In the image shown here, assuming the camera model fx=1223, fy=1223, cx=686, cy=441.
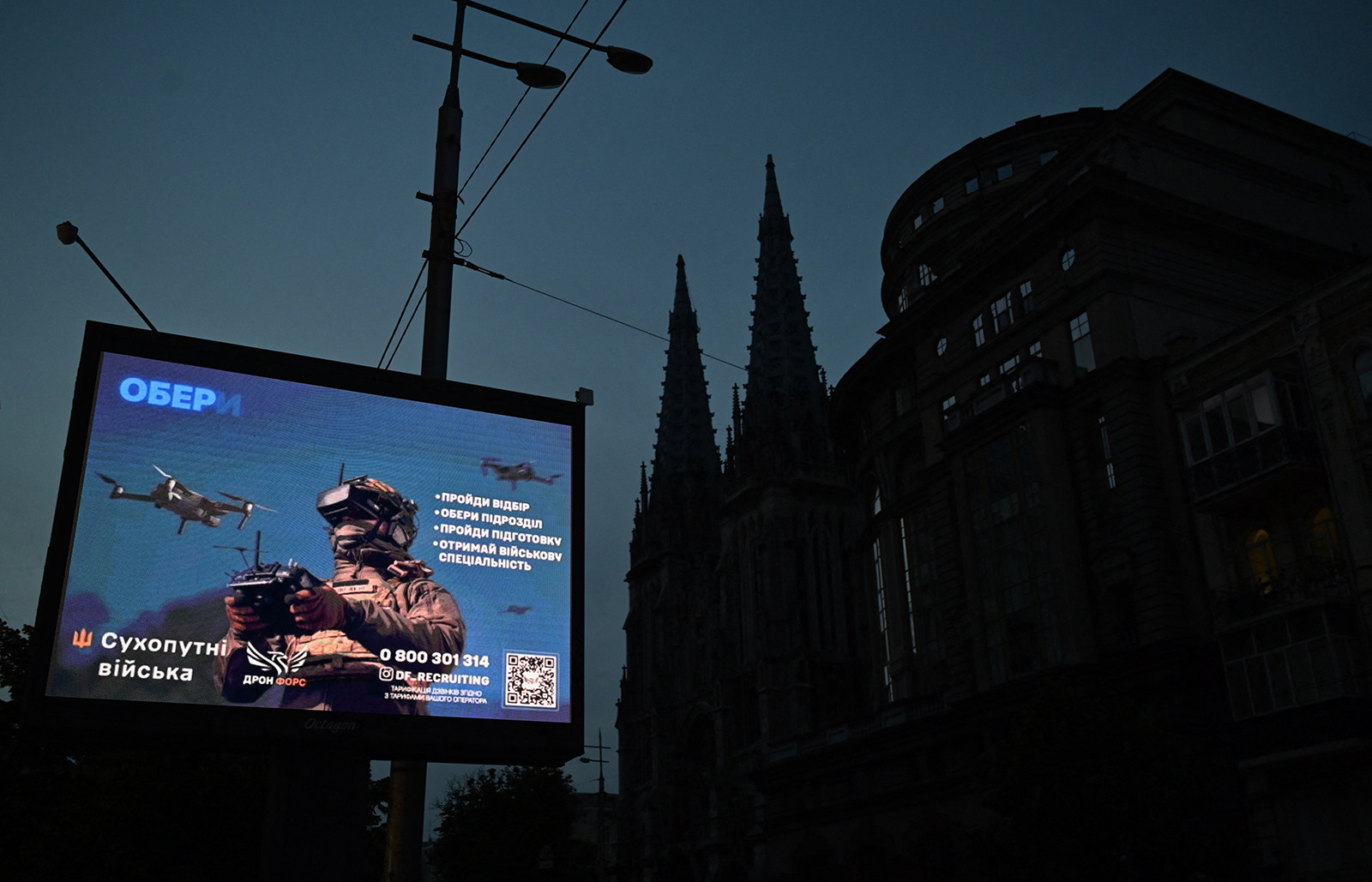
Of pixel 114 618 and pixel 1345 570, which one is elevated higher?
pixel 1345 570

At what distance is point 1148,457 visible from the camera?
37094 mm

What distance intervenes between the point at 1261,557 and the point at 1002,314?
13.9 m

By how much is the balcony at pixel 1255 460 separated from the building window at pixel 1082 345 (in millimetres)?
5762

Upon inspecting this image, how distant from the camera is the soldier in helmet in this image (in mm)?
15156

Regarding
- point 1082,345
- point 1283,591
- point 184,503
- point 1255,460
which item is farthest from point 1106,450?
point 184,503

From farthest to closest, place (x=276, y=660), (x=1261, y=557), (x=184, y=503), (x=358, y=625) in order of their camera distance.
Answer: (x=1261, y=557), (x=358, y=625), (x=184, y=503), (x=276, y=660)

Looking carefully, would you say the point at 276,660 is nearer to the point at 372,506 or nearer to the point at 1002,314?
the point at 372,506

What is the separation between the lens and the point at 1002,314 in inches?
1751

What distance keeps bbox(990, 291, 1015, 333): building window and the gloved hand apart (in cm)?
3266

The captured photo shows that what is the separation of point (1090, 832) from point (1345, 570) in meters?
9.71

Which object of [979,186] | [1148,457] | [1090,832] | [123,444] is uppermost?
[979,186]

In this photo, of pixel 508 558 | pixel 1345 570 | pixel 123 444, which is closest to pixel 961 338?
pixel 1345 570

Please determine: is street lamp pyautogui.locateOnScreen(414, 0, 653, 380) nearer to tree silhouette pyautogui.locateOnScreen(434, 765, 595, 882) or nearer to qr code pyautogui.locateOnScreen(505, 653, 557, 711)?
qr code pyautogui.locateOnScreen(505, 653, 557, 711)

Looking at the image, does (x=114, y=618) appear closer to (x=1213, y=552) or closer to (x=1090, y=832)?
(x=1090, y=832)
